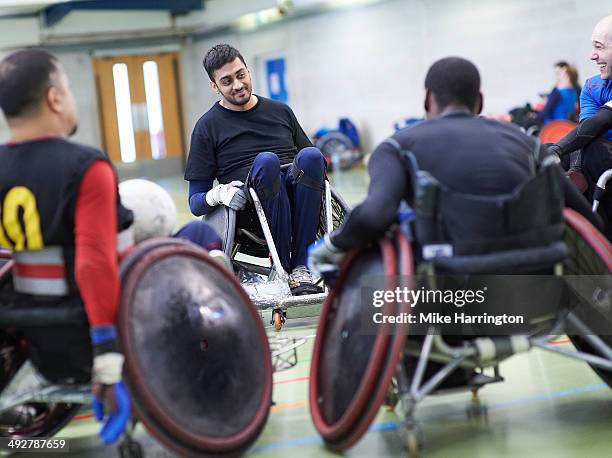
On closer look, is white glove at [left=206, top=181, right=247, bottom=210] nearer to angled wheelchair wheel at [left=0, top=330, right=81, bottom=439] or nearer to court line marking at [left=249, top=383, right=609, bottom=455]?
angled wheelchair wheel at [left=0, top=330, right=81, bottom=439]

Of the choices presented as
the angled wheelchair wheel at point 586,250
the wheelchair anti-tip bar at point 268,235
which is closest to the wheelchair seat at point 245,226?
the wheelchair anti-tip bar at point 268,235

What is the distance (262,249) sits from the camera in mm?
5441

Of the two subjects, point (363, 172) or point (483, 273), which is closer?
point (483, 273)

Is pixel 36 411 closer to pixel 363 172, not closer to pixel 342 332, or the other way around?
pixel 342 332

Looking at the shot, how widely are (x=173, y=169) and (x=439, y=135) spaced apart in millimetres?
24569

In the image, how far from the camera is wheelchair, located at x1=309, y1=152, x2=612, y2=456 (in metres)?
2.91

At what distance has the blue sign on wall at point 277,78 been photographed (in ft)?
80.6

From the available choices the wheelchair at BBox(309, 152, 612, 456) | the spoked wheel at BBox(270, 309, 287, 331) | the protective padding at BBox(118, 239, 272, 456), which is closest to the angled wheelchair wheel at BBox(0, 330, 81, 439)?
the protective padding at BBox(118, 239, 272, 456)

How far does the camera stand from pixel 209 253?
346 cm

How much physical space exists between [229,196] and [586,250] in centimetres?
231

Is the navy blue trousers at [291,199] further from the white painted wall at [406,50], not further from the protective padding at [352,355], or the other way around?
the white painted wall at [406,50]

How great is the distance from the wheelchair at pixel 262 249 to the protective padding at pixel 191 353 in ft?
5.60

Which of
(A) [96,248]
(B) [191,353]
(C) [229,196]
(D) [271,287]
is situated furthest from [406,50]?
(A) [96,248]

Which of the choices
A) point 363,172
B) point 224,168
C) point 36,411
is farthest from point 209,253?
point 363,172
